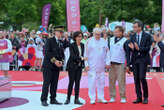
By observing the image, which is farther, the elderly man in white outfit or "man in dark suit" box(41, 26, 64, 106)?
the elderly man in white outfit

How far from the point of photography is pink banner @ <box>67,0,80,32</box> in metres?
17.0

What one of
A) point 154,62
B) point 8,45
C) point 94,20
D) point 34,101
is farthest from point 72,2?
point 94,20

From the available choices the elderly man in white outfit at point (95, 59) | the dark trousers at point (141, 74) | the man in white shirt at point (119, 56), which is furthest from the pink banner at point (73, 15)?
the dark trousers at point (141, 74)

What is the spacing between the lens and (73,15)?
17.2 m

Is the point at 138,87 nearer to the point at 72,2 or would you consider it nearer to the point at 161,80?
the point at 161,80

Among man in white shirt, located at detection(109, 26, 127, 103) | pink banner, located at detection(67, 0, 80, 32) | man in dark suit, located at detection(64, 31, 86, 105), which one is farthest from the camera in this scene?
pink banner, located at detection(67, 0, 80, 32)

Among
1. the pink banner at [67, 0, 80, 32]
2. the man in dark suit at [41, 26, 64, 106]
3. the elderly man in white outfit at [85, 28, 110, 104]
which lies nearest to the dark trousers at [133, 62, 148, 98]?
the elderly man in white outfit at [85, 28, 110, 104]

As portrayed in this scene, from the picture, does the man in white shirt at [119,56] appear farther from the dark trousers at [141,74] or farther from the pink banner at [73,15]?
the pink banner at [73,15]

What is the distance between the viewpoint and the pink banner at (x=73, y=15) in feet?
55.7

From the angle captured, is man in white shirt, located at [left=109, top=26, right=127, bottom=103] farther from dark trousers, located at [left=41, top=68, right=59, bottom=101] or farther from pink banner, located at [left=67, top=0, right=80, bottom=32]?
pink banner, located at [left=67, top=0, right=80, bottom=32]

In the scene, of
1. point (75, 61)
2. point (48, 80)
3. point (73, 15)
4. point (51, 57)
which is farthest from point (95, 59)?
point (73, 15)

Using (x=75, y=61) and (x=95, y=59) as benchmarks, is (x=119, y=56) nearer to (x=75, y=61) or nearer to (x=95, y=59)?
(x=95, y=59)

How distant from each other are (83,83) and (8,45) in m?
3.28

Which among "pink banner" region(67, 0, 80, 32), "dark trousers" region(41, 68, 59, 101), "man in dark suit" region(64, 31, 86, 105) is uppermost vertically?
"pink banner" region(67, 0, 80, 32)
